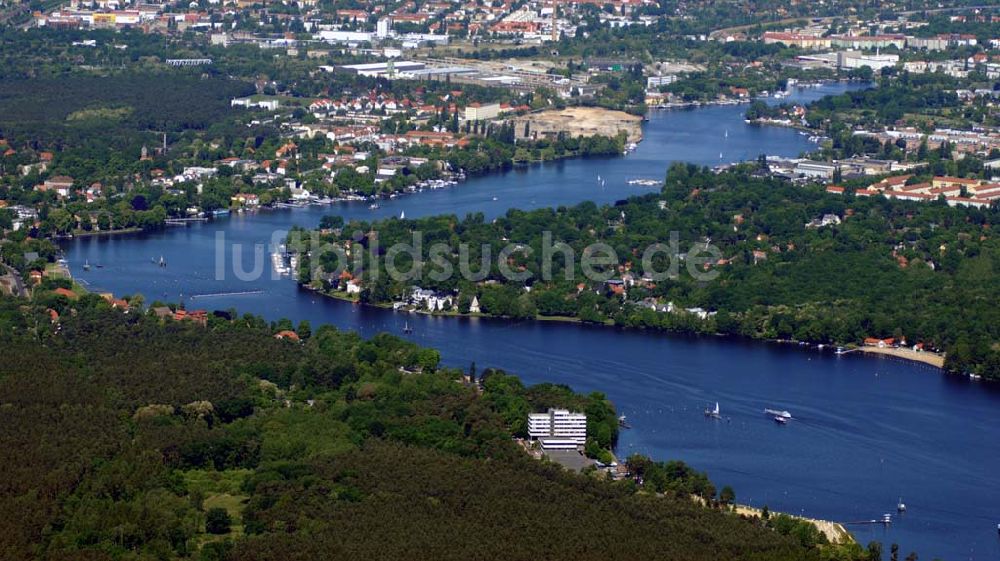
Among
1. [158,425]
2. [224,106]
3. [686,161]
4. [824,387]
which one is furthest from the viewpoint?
[224,106]

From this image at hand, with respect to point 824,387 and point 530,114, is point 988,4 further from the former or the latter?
point 824,387

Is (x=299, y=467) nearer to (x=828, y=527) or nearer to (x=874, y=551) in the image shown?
(x=828, y=527)

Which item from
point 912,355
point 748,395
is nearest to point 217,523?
point 748,395

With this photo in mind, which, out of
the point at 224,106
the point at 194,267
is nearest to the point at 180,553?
the point at 194,267

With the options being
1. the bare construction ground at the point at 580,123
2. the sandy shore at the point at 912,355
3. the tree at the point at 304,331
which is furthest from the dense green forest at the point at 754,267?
the bare construction ground at the point at 580,123

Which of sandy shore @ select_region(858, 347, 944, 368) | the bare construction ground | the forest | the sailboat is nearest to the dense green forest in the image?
sandy shore @ select_region(858, 347, 944, 368)

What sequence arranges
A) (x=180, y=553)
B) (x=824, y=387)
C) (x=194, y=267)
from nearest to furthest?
(x=180, y=553) < (x=824, y=387) < (x=194, y=267)

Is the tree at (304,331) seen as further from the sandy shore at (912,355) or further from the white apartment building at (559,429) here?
the sandy shore at (912,355)
